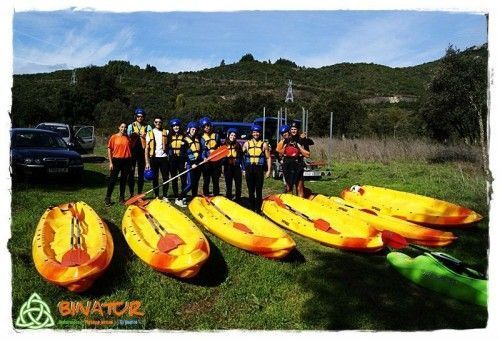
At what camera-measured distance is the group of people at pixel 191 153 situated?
25.7ft

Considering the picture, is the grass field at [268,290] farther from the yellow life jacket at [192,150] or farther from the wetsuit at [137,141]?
the yellow life jacket at [192,150]

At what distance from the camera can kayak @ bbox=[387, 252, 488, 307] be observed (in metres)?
4.73

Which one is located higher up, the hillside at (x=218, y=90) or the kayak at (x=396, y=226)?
the hillside at (x=218, y=90)

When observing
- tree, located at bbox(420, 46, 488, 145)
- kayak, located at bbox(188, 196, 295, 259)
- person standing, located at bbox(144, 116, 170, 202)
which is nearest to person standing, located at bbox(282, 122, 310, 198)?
kayak, located at bbox(188, 196, 295, 259)

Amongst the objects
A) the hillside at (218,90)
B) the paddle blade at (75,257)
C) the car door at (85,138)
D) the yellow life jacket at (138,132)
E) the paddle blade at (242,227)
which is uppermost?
the hillside at (218,90)

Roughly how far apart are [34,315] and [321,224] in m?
4.19

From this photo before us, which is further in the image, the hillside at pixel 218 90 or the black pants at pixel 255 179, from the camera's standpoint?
the hillside at pixel 218 90

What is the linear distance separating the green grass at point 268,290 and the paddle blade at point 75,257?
0.28 meters

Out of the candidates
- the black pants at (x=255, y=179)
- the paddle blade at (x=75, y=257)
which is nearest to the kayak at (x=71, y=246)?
the paddle blade at (x=75, y=257)

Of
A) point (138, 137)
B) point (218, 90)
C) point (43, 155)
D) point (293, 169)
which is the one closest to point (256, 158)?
point (293, 169)

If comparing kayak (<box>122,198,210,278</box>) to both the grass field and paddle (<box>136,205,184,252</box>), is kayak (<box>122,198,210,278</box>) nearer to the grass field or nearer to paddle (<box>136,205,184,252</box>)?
paddle (<box>136,205,184,252</box>)

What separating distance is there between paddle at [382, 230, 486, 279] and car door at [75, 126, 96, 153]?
13533 millimetres
